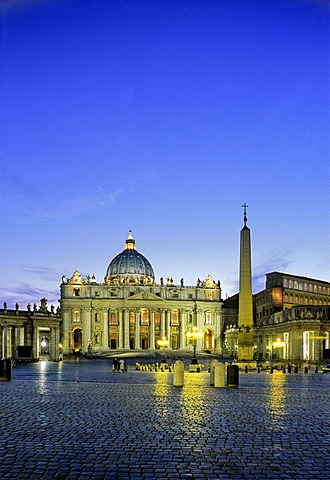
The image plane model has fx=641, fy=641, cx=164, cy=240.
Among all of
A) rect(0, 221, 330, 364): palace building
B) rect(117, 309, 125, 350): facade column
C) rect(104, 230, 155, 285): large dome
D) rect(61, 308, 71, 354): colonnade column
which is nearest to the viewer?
rect(0, 221, 330, 364): palace building

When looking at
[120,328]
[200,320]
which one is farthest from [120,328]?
[200,320]

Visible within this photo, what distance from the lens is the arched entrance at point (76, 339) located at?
154375 millimetres

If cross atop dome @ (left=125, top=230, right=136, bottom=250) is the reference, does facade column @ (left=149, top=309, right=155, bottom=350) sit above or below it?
below

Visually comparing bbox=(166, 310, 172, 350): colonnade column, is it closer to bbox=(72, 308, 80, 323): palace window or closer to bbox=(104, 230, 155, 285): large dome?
bbox=(104, 230, 155, 285): large dome

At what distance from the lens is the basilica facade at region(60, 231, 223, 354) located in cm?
15500

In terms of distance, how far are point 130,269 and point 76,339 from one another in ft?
84.6

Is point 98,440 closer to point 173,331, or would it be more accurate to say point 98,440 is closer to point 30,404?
point 30,404

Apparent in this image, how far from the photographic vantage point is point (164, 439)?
1254 cm

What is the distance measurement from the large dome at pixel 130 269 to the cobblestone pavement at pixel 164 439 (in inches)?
5771

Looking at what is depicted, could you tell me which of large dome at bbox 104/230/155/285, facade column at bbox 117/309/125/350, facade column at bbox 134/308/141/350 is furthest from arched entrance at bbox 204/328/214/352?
facade column at bbox 117/309/125/350

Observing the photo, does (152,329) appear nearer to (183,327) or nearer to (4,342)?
(183,327)

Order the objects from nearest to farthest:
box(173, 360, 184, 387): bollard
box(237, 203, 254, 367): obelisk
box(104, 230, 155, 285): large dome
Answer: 1. box(173, 360, 184, 387): bollard
2. box(237, 203, 254, 367): obelisk
3. box(104, 230, 155, 285): large dome

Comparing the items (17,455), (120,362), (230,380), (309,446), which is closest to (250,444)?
(309,446)

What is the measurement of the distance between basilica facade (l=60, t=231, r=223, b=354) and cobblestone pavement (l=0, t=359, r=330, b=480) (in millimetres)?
133115
